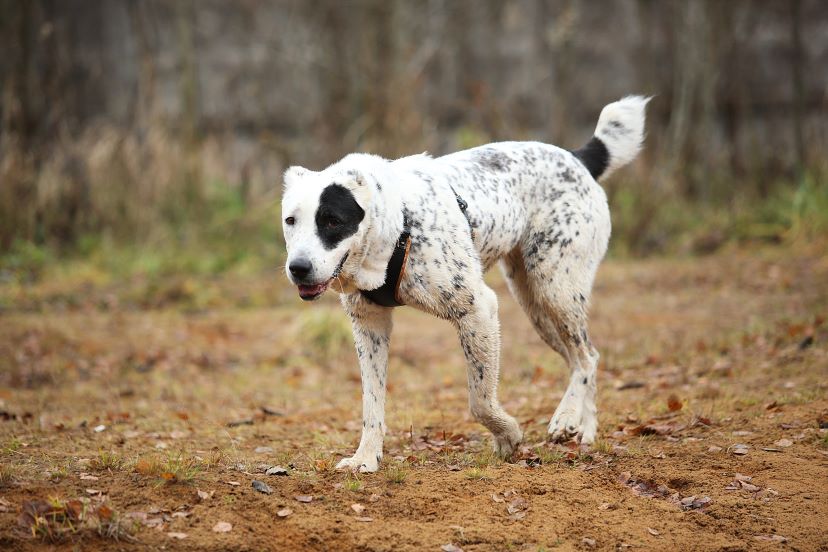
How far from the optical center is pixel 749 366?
728cm

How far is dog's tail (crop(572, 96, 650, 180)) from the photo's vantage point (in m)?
6.15

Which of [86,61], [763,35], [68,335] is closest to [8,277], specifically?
[68,335]

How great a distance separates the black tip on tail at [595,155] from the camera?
6141 mm

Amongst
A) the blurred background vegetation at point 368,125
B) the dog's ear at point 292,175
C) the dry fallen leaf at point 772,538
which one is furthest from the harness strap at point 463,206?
the blurred background vegetation at point 368,125

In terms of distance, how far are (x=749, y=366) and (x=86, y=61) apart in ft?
51.3

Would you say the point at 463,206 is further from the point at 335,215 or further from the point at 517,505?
the point at 517,505

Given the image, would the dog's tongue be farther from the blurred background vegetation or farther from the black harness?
the blurred background vegetation

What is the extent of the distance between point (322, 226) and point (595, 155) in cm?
256

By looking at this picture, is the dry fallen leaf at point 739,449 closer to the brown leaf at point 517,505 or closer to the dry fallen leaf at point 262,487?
the brown leaf at point 517,505

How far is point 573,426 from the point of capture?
5.47 meters

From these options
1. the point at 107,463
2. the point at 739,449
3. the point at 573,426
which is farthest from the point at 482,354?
the point at 107,463

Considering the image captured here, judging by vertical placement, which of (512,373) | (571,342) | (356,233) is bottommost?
(512,373)

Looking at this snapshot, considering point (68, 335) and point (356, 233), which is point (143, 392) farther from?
point (356, 233)

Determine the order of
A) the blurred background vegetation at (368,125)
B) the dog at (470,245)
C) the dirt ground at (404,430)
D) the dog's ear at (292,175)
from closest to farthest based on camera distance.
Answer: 1. the dirt ground at (404,430)
2. the dog at (470,245)
3. the dog's ear at (292,175)
4. the blurred background vegetation at (368,125)
